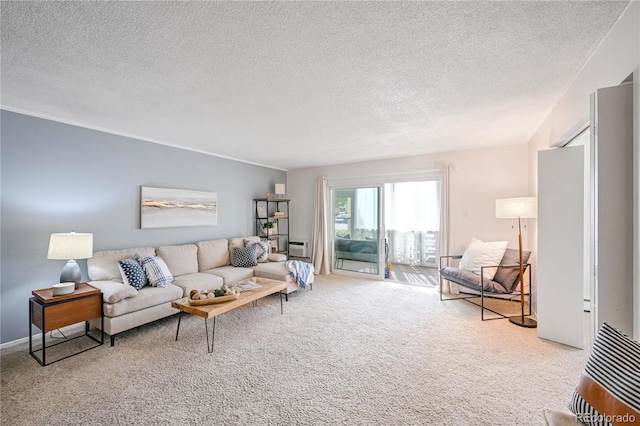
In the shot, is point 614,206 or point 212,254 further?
point 212,254

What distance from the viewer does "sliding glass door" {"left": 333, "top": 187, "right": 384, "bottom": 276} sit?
5.40 m

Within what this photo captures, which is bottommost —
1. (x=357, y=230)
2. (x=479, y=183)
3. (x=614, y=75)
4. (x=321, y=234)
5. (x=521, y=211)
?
(x=321, y=234)

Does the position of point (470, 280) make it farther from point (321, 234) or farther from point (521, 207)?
point (321, 234)

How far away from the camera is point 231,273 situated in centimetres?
396

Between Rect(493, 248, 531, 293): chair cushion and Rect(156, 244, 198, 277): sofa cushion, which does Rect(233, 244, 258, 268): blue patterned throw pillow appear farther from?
Rect(493, 248, 531, 293): chair cushion

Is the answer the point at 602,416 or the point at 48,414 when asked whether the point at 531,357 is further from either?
the point at 48,414

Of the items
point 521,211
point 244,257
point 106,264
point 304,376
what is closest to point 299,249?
point 244,257

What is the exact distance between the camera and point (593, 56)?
179 cm

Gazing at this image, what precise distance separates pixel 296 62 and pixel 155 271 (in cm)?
297

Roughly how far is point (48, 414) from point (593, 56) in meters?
4.49

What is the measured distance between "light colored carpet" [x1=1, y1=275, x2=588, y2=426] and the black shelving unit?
2703 mm

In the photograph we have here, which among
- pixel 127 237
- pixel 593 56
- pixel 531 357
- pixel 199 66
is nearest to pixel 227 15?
pixel 199 66

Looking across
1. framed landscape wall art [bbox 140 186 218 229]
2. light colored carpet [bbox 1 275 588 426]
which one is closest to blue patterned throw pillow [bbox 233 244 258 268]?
framed landscape wall art [bbox 140 186 218 229]

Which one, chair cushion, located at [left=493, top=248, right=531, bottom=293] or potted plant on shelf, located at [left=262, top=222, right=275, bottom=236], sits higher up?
potted plant on shelf, located at [left=262, top=222, right=275, bottom=236]
